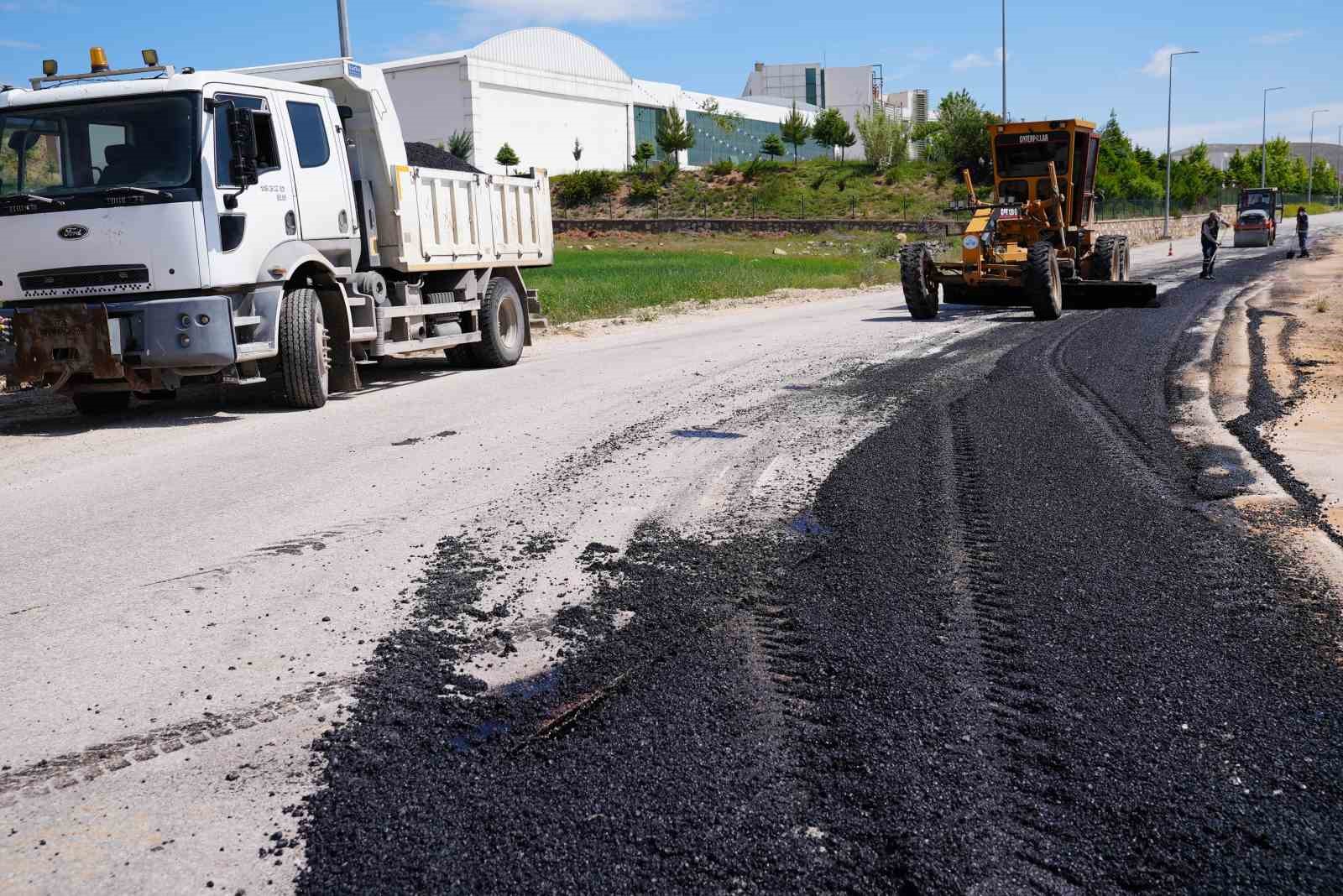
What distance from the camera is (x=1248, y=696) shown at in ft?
12.2

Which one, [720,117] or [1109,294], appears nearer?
[1109,294]

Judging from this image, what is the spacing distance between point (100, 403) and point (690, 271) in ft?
82.1

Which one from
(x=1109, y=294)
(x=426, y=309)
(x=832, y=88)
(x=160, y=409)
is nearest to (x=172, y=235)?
(x=160, y=409)

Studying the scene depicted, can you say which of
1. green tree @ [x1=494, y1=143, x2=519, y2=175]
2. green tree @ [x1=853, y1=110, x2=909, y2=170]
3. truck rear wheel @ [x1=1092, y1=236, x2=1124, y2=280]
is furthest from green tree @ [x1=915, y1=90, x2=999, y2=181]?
truck rear wheel @ [x1=1092, y1=236, x2=1124, y2=280]

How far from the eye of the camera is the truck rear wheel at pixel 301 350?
400 inches

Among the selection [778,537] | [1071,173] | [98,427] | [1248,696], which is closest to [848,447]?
[778,537]

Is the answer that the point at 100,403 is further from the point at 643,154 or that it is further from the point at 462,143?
the point at 643,154

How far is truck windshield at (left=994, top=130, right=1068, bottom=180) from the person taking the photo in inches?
742

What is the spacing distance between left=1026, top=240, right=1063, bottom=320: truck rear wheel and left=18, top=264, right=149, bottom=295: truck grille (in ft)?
40.8

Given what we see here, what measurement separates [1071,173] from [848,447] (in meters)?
13.5

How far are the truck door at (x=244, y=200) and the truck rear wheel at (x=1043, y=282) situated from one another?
1101cm

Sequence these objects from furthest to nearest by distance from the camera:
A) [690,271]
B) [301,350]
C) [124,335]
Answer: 1. [690,271]
2. [301,350]
3. [124,335]

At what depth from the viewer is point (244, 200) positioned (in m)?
Result: 9.60

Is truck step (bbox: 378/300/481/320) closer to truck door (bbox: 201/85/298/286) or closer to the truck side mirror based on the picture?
truck door (bbox: 201/85/298/286)
